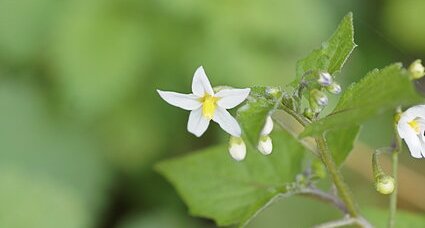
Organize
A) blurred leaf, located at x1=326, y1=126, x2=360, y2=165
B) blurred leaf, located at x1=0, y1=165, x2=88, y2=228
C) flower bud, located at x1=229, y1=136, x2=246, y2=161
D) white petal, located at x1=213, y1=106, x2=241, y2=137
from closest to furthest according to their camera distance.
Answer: white petal, located at x1=213, y1=106, x2=241, y2=137 → flower bud, located at x1=229, y1=136, x2=246, y2=161 → blurred leaf, located at x1=326, y1=126, x2=360, y2=165 → blurred leaf, located at x1=0, y1=165, x2=88, y2=228

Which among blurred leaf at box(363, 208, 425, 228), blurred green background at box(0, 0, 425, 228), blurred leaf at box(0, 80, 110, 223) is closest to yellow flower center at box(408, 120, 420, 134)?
blurred leaf at box(363, 208, 425, 228)

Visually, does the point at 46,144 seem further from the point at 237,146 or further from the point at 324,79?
the point at 324,79

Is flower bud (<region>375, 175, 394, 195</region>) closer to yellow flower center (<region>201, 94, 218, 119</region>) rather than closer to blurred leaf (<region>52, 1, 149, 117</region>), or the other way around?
yellow flower center (<region>201, 94, 218, 119</region>)

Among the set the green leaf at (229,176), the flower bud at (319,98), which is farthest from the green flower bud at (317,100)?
the green leaf at (229,176)

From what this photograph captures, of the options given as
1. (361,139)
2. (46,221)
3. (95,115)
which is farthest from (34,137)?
(361,139)

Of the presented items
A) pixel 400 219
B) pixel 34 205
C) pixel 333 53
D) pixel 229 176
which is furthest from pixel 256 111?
pixel 34 205
